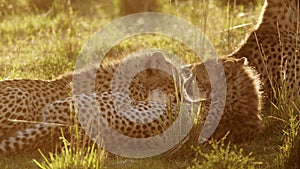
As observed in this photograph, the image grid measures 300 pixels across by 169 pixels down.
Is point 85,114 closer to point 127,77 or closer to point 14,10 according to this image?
Result: point 127,77

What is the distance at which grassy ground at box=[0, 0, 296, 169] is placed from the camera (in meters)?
4.64

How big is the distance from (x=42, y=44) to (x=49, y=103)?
9.73 ft

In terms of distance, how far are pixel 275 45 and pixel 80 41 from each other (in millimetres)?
2801

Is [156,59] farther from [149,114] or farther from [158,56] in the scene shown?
[149,114]

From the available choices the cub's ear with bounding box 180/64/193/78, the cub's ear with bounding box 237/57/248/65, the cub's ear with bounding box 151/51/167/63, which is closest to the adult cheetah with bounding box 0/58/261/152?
the cub's ear with bounding box 237/57/248/65

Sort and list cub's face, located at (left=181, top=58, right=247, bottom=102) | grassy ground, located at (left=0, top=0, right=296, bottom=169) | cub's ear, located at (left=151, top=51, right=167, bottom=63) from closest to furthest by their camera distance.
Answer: grassy ground, located at (left=0, top=0, right=296, bottom=169), cub's face, located at (left=181, top=58, right=247, bottom=102), cub's ear, located at (left=151, top=51, right=167, bottom=63)

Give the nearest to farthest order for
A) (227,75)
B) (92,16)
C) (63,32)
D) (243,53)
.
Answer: (227,75) < (243,53) < (63,32) < (92,16)

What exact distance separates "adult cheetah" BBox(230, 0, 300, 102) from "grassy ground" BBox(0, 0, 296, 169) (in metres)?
0.34

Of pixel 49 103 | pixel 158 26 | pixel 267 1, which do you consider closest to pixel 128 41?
pixel 158 26

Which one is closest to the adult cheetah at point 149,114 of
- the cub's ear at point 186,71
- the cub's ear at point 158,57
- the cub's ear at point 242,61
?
the cub's ear at point 242,61

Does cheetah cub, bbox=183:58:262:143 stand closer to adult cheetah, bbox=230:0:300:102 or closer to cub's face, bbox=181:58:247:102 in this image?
cub's face, bbox=181:58:247:102

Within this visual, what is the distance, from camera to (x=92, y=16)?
980cm

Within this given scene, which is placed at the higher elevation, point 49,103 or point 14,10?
point 14,10

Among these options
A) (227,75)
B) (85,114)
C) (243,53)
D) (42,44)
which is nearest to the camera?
(85,114)
